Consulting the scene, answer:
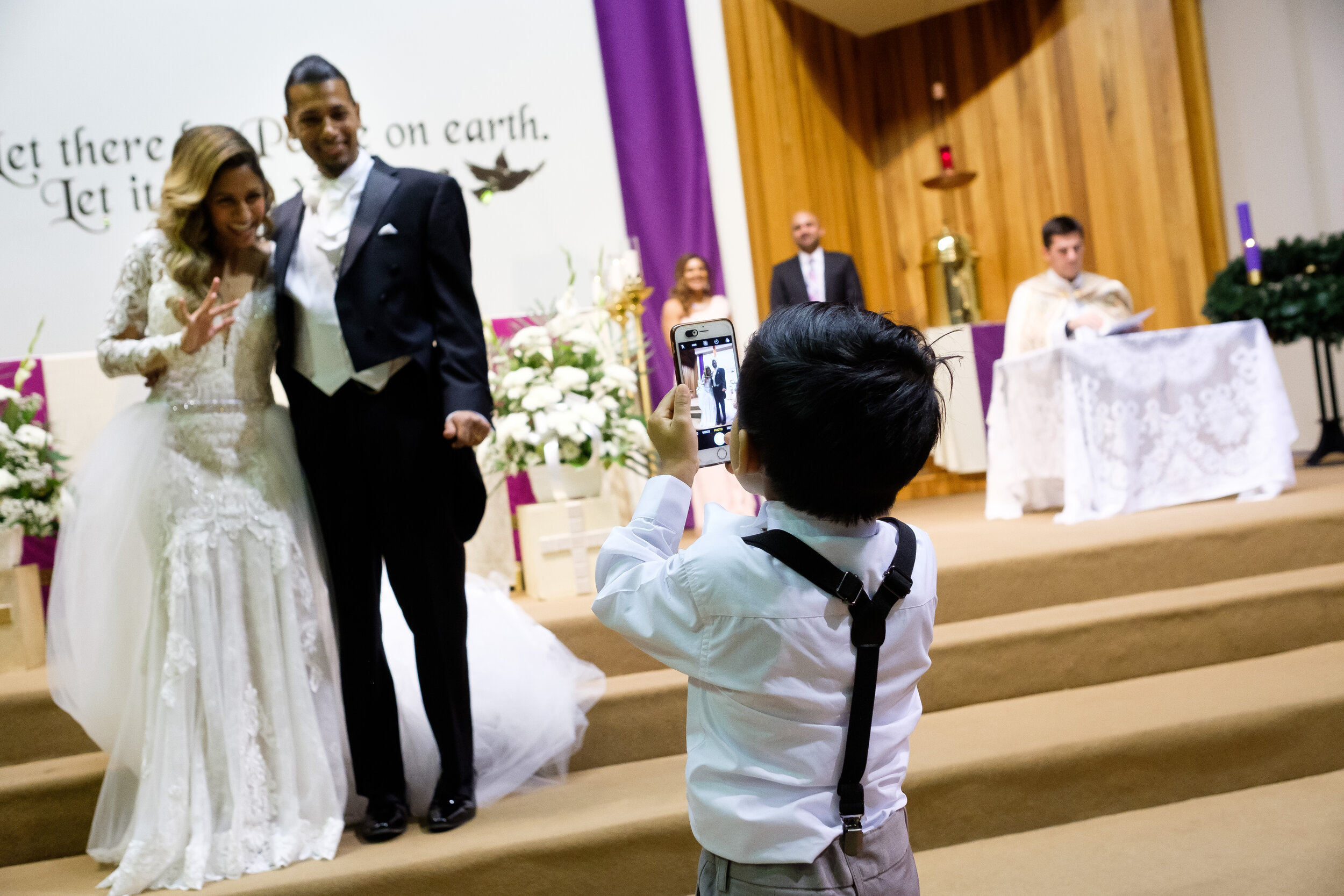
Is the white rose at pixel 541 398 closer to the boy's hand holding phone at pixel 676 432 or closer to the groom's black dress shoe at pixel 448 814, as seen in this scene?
the groom's black dress shoe at pixel 448 814

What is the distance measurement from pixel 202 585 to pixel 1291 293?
497 centimetres

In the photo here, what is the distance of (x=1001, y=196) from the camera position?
7.50 m

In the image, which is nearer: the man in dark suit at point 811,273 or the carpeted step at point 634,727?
the carpeted step at point 634,727

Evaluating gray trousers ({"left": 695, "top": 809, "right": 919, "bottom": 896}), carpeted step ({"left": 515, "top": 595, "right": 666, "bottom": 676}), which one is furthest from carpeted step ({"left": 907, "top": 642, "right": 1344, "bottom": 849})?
gray trousers ({"left": 695, "top": 809, "right": 919, "bottom": 896})

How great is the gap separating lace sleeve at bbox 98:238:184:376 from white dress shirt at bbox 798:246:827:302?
451 cm

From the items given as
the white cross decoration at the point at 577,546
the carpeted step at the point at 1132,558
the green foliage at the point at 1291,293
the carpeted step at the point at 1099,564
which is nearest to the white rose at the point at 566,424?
the white cross decoration at the point at 577,546

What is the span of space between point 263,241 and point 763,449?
5.71 feet

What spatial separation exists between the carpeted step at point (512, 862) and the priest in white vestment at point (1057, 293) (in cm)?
381

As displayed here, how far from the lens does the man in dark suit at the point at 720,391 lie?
1.23 m

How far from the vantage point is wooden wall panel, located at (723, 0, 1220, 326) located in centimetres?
674

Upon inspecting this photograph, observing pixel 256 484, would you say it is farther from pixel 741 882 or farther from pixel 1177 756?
pixel 1177 756

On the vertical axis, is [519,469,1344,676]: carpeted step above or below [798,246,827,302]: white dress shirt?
below

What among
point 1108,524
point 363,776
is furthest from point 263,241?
point 1108,524

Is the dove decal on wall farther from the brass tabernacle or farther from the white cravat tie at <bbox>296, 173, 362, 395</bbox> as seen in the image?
the white cravat tie at <bbox>296, 173, 362, 395</bbox>
